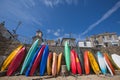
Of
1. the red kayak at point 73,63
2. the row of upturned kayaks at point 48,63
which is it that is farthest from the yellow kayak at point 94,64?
the red kayak at point 73,63

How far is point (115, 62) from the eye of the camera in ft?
26.4

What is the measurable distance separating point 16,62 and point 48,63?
215 centimetres

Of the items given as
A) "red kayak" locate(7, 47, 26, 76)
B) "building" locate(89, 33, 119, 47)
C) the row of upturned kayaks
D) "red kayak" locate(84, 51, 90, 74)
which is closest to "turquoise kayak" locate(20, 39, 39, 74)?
the row of upturned kayaks

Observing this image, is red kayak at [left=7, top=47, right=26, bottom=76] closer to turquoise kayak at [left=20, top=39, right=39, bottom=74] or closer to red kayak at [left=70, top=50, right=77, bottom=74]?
turquoise kayak at [left=20, top=39, right=39, bottom=74]

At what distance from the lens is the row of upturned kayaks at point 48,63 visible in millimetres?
6160

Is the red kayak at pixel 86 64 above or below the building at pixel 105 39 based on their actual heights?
below

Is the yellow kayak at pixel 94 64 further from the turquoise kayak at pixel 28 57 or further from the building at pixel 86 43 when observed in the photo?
the building at pixel 86 43

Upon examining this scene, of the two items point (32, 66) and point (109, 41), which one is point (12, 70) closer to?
point (32, 66)

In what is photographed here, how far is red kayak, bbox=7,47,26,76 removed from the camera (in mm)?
5923

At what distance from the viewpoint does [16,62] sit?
637cm

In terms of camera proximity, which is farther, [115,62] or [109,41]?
[109,41]

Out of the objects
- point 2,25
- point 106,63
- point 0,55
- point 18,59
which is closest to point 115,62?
point 106,63

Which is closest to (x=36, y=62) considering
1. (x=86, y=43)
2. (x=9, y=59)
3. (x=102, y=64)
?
(x=9, y=59)

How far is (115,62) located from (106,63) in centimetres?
144
